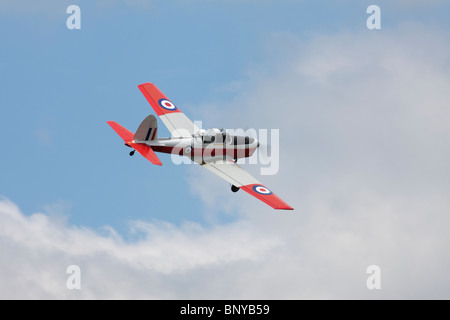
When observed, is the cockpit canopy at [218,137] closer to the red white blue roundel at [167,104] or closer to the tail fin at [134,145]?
the tail fin at [134,145]

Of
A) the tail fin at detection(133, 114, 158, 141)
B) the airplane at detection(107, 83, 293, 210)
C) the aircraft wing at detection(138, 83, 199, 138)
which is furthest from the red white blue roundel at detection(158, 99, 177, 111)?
the tail fin at detection(133, 114, 158, 141)

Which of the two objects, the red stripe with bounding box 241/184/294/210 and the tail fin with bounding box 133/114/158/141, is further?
the tail fin with bounding box 133/114/158/141

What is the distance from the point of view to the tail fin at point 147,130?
30203mm

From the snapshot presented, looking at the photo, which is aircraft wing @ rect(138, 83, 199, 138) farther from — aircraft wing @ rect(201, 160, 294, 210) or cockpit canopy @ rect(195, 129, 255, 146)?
aircraft wing @ rect(201, 160, 294, 210)

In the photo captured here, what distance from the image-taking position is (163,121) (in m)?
35.1

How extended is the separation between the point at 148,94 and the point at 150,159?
8.59m

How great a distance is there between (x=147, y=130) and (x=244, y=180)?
537 centimetres

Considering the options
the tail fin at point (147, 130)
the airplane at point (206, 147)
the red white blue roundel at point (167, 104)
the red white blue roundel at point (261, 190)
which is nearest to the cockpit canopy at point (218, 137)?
the airplane at point (206, 147)

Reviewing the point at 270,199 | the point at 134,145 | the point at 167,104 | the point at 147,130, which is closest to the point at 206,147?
the point at 147,130

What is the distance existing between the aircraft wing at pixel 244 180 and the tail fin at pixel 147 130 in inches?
123

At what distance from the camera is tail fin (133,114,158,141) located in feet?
99.1

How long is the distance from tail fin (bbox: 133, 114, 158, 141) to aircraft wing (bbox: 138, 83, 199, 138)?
264 centimetres

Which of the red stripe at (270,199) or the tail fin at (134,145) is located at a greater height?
the tail fin at (134,145)
